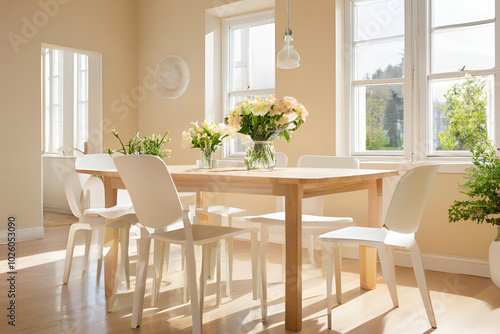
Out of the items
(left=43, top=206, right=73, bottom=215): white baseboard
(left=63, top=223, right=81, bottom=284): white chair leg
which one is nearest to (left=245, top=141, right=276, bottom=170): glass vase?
(left=63, top=223, right=81, bottom=284): white chair leg

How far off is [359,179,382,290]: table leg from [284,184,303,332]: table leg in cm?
88

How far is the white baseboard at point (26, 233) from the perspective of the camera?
456 centimetres

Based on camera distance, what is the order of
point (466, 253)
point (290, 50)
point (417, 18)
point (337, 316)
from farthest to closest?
1. point (417, 18)
2. point (466, 253)
3. point (290, 50)
4. point (337, 316)

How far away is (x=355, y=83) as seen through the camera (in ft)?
13.7

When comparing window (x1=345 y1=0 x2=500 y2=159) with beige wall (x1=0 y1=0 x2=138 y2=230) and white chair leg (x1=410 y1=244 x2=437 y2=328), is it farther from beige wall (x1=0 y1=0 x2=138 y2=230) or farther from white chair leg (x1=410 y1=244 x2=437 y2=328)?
beige wall (x1=0 y1=0 x2=138 y2=230)

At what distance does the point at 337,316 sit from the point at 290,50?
159 cm

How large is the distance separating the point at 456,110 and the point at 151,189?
2531mm

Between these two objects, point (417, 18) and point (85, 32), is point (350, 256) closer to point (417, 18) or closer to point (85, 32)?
point (417, 18)

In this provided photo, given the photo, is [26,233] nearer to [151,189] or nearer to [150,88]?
[150,88]

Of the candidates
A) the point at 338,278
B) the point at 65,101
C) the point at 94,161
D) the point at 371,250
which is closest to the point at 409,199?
the point at 338,278

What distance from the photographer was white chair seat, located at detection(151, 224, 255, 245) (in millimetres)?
2295

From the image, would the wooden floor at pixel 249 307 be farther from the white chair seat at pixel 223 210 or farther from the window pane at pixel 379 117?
the window pane at pixel 379 117

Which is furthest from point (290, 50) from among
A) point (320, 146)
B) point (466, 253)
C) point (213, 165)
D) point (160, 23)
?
point (160, 23)

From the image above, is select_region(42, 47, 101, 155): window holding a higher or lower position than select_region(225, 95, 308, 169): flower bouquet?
higher
